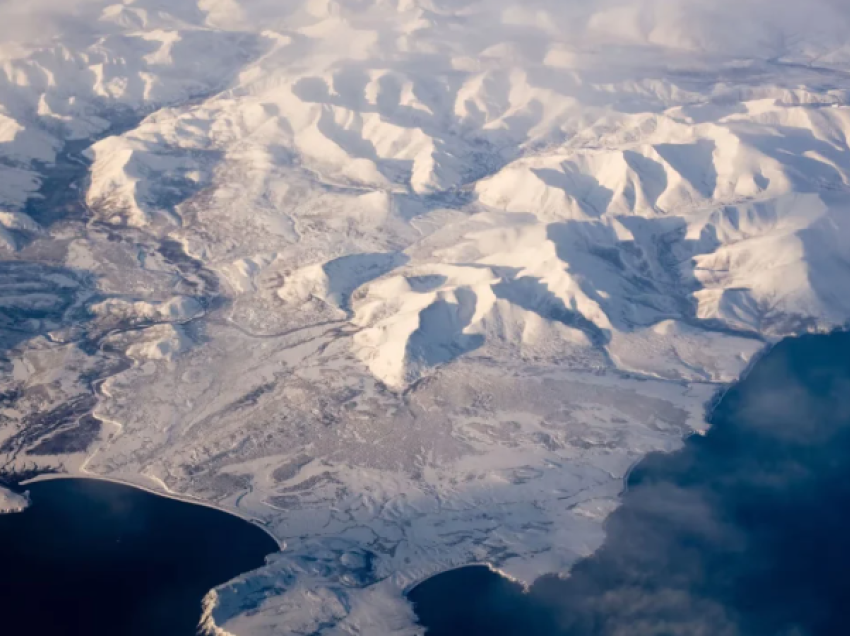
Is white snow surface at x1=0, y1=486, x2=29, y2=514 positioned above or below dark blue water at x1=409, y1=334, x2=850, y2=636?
below

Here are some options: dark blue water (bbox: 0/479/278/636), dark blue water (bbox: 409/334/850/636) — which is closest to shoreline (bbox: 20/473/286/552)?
dark blue water (bbox: 0/479/278/636)

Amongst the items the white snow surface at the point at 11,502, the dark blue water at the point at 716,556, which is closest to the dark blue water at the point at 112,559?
the white snow surface at the point at 11,502

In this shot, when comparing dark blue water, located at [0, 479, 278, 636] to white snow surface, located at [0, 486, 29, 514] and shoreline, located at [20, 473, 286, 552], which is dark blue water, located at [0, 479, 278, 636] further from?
white snow surface, located at [0, 486, 29, 514]

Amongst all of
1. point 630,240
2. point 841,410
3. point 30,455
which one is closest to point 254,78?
point 630,240

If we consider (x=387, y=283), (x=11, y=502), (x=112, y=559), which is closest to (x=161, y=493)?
(x=112, y=559)

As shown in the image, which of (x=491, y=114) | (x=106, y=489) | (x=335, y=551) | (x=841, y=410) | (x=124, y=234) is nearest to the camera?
(x=335, y=551)

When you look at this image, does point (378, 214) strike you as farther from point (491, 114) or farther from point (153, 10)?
point (153, 10)

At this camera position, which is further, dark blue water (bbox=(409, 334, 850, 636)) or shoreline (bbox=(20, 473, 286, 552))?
shoreline (bbox=(20, 473, 286, 552))

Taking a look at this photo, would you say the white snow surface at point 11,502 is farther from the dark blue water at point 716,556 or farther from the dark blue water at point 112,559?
the dark blue water at point 716,556
